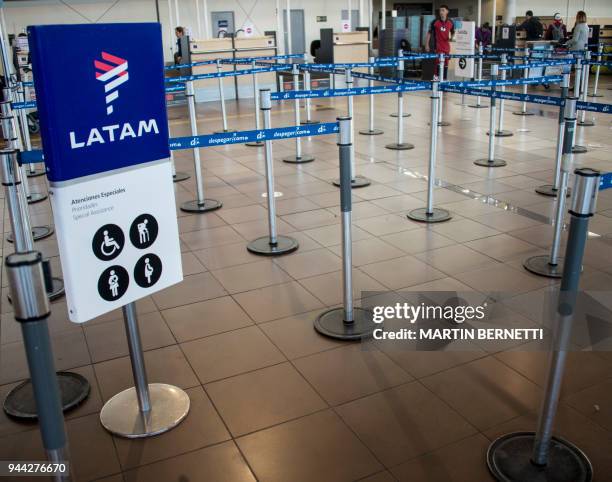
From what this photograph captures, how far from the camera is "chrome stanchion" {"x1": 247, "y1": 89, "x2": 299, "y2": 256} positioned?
5277mm

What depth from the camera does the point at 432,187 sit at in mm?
6180

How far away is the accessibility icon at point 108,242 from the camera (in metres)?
2.73

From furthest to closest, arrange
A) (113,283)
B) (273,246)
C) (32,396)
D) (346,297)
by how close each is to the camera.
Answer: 1. (273,246)
2. (346,297)
3. (32,396)
4. (113,283)

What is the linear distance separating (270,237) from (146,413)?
2621 mm

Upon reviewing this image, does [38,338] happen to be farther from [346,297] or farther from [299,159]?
[299,159]

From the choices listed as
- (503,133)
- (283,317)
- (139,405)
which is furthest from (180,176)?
(503,133)

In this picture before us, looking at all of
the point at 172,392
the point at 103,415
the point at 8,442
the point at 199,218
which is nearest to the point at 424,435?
the point at 172,392

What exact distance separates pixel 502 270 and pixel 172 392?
114 inches

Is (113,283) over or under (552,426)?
over

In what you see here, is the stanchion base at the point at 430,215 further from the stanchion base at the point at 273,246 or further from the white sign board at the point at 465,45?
the white sign board at the point at 465,45

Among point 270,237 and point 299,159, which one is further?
point 299,159

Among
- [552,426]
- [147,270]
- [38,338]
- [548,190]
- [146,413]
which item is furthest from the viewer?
[548,190]
